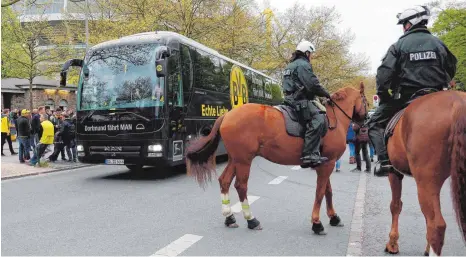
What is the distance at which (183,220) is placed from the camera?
6418 millimetres

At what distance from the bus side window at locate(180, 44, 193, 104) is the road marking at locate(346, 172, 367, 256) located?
5.06 metres

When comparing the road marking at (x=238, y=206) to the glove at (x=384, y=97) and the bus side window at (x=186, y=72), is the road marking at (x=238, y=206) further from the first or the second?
the bus side window at (x=186, y=72)

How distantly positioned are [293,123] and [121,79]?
19.7ft

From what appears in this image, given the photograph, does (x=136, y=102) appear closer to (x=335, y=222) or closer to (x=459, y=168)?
(x=335, y=222)

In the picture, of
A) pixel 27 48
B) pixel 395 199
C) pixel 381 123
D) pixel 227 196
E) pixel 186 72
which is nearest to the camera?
pixel 381 123

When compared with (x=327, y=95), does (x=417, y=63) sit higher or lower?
higher

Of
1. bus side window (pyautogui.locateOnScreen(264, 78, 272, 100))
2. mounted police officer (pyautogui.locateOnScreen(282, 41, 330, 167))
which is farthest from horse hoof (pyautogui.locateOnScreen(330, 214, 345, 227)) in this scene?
bus side window (pyautogui.locateOnScreen(264, 78, 272, 100))

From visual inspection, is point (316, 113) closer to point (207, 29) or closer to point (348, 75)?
point (207, 29)

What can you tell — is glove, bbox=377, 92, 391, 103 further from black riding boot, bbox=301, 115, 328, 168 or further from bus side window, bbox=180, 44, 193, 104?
bus side window, bbox=180, 44, 193, 104

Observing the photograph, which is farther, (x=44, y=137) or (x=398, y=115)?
(x=44, y=137)

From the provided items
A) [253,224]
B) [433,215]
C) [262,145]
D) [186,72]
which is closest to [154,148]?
[186,72]

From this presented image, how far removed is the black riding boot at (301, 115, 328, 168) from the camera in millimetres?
5738

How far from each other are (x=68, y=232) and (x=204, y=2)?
19.5 metres

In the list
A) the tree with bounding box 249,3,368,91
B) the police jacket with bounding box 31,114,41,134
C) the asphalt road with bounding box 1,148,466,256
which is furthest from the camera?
the tree with bounding box 249,3,368,91
